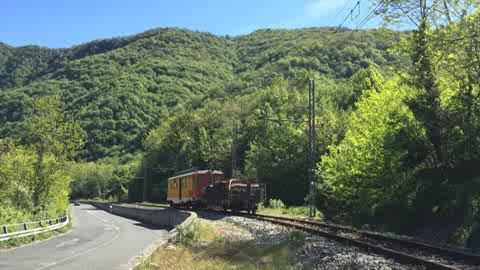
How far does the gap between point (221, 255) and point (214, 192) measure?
25265 mm

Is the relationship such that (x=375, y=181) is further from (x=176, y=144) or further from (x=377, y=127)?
(x=176, y=144)

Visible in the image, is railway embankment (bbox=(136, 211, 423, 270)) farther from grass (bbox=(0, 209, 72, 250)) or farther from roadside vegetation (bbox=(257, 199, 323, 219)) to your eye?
roadside vegetation (bbox=(257, 199, 323, 219))

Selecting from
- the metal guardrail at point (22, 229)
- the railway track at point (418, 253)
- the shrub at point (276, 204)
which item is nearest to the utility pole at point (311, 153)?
the shrub at point (276, 204)

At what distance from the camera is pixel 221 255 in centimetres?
1638

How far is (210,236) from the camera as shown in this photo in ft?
72.1

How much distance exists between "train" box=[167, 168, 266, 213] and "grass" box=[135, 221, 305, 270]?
16.2 m

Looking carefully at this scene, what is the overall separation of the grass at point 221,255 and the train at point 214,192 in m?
16.2

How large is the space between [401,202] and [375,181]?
3396mm

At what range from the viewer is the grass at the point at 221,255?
1358 centimetres

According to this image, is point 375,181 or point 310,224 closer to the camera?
point 310,224

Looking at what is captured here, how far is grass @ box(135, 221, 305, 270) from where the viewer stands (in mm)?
13578

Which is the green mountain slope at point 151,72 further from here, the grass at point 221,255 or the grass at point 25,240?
the grass at point 221,255

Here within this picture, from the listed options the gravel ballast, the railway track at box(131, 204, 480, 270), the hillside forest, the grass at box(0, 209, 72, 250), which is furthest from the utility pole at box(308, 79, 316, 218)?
the grass at box(0, 209, 72, 250)

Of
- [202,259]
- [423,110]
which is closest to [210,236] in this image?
[202,259]
